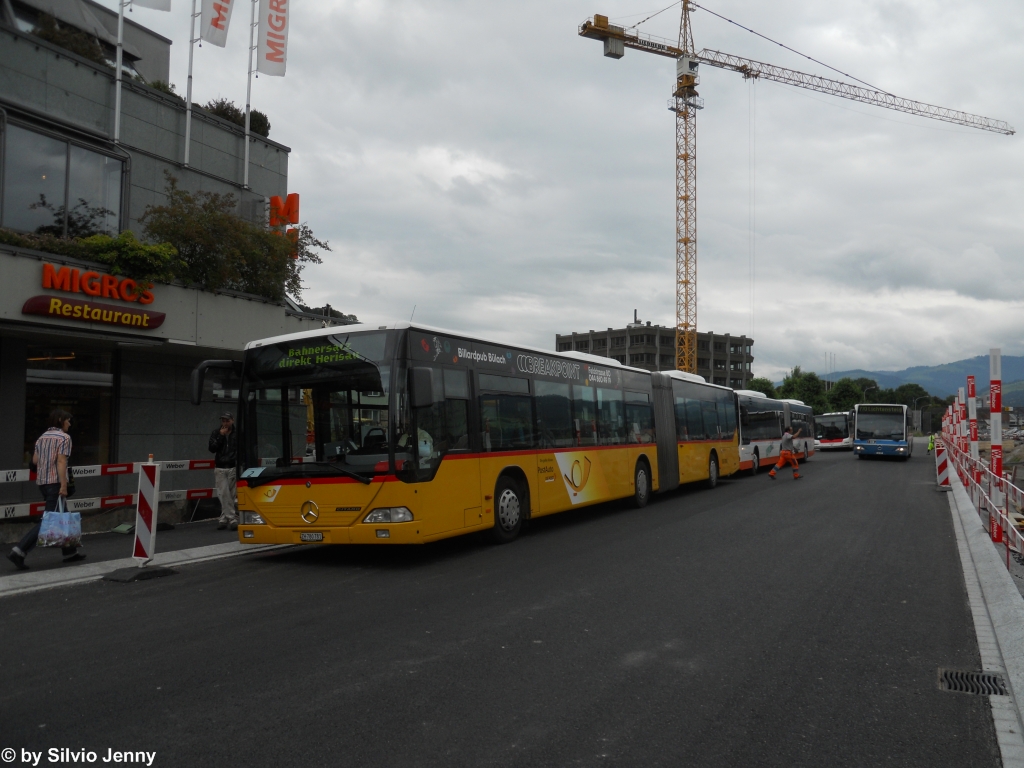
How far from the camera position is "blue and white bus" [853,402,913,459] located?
1444 inches

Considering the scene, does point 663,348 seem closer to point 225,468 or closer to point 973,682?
point 225,468

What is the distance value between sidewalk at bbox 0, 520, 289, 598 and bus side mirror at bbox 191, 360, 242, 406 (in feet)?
6.89

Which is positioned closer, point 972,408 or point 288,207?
point 972,408

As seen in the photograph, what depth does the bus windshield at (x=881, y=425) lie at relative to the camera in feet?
121

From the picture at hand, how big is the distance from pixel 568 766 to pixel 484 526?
22.6 feet

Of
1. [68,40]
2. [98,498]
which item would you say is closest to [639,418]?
[98,498]

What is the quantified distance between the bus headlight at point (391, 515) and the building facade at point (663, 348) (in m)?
115

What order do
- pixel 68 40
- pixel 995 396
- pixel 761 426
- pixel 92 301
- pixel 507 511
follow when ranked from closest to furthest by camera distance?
pixel 995 396 → pixel 507 511 → pixel 92 301 → pixel 68 40 → pixel 761 426

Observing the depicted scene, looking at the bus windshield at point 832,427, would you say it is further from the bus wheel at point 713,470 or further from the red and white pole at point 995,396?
the red and white pole at point 995,396

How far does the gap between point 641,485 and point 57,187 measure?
13.3m

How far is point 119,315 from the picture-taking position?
1405 centimetres

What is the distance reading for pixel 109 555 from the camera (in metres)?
10.3

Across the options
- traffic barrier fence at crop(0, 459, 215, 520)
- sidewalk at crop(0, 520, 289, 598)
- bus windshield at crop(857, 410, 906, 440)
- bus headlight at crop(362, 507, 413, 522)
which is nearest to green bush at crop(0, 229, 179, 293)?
traffic barrier fence at crop(0, 459, 215, 520)

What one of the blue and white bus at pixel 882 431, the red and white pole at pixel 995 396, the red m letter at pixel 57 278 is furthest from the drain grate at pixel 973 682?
the blue and white bus at pixel 882 431
